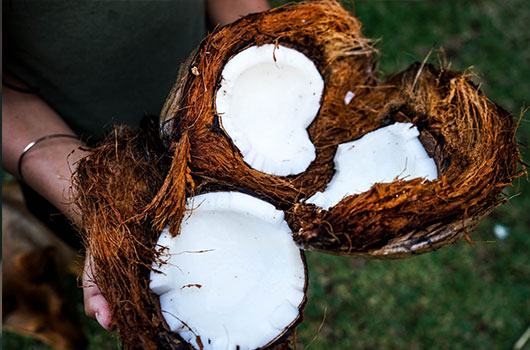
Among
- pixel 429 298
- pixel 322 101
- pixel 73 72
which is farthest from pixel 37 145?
pixel 429 298

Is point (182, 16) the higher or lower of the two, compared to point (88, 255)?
higher

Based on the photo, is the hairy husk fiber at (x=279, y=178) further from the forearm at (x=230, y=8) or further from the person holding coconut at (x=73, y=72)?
the forearm at (x=230, y=8)

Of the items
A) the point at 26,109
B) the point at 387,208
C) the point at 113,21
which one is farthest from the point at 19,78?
the point at 387,208

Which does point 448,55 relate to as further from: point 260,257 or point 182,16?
point 260,257

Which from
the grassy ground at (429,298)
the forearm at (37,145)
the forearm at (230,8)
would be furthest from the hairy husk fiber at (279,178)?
the grassy ground at (429,298)

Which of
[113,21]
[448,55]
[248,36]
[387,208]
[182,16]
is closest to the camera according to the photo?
[387,208]

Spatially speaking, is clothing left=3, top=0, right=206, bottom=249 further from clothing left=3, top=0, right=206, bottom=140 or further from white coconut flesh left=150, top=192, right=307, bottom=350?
white coconut flesh left=150, top=192, right=307, bottom=350

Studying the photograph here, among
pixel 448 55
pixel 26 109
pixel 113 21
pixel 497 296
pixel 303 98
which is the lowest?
pixel 497 296
